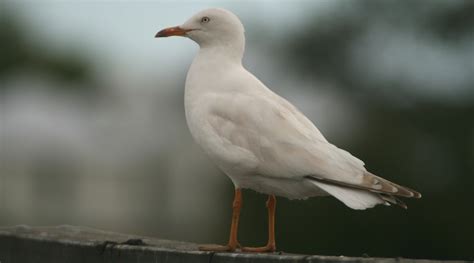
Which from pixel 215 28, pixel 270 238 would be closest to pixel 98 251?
pixel 270 238

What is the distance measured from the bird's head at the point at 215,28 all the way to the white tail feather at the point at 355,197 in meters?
1.72

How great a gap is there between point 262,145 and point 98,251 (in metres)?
1.60

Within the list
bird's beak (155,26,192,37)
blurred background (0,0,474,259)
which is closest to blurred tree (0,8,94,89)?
blurred background (0,0,474,259)

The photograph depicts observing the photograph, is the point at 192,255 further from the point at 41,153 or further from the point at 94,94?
the point at 94,94

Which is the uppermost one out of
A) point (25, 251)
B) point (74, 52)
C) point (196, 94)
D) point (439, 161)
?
point (196, 94)

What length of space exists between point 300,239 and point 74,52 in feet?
106

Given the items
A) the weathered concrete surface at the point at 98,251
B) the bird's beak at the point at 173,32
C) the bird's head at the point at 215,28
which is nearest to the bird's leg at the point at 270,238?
the weathered concrete surface at the point at 98,251

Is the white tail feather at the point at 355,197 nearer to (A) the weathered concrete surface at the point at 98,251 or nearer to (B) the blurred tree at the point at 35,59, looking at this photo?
(A) the weathered concrete surface at the point at 98,251

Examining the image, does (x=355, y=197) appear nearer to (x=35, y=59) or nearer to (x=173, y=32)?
(x=173, y=32)

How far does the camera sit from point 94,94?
48125 millimetres

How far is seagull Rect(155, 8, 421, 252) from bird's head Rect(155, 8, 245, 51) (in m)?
0.33

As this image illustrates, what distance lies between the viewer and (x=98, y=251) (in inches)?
283

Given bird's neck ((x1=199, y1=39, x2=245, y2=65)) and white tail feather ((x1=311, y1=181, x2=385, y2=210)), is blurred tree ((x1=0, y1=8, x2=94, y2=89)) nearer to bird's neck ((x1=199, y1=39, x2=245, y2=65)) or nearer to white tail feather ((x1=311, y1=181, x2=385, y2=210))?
bird's neck ((x1=199, y1=39, x2=245, y2=65))

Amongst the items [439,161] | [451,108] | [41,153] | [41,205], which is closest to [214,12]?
[439,161]
